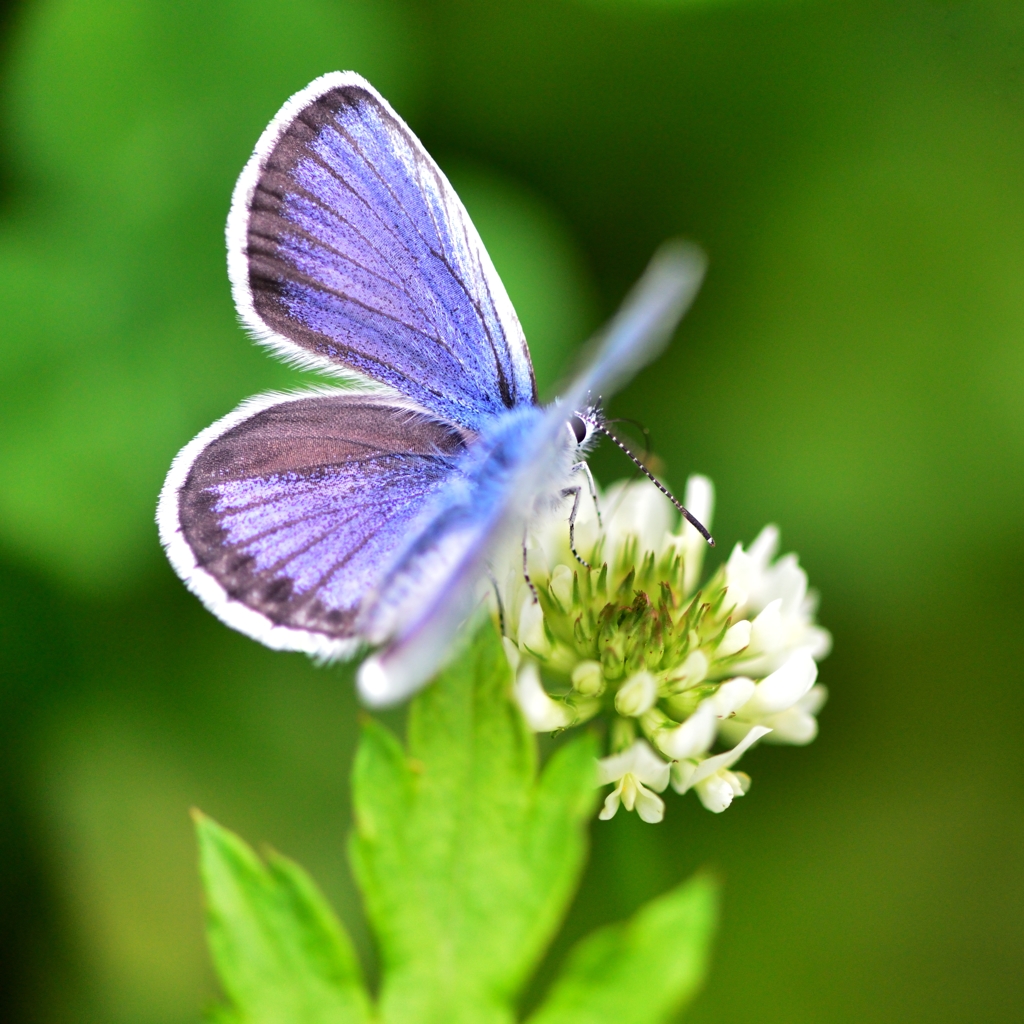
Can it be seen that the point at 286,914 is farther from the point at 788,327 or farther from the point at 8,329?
the point at 788,327

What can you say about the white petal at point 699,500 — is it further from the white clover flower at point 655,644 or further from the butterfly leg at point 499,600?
the butterfly leg at point 499,600

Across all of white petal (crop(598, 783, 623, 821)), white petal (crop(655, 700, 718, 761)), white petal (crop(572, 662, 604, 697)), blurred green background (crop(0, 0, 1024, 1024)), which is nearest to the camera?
white petal (crop(655, 700, 718, 761))

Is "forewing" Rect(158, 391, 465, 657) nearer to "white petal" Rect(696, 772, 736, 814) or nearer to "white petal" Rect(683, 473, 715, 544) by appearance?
"white petal" Rect(683, 473, 715, 544)

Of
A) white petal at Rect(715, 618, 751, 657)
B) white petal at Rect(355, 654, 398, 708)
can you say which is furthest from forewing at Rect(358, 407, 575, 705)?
white petal at Rect(715, 618, 751, 657)

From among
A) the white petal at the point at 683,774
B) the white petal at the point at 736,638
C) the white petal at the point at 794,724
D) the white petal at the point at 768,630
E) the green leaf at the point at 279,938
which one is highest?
the white petal at the point at 768,630

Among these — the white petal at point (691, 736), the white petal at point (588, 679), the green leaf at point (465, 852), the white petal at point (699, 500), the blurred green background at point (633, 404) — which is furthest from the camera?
the blurred green background at point (633, 404)

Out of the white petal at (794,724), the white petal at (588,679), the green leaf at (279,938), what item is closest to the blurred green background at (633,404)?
the white petal at (794,724)
